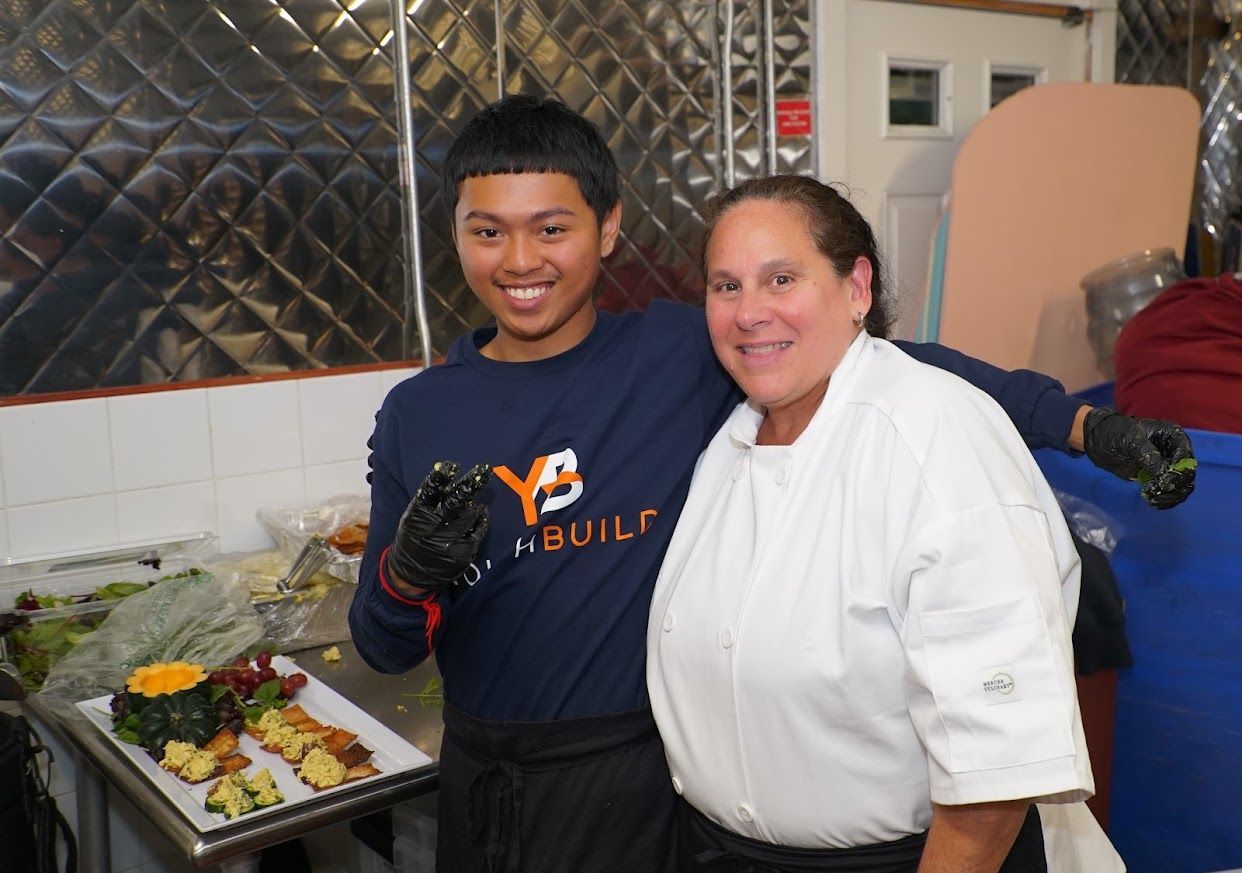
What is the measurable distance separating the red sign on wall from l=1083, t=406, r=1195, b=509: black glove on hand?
2299mm

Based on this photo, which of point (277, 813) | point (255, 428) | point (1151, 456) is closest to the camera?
point (1151, 456)

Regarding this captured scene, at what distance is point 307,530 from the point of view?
2.68 metres

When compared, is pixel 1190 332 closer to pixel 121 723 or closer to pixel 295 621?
pixel 295 621

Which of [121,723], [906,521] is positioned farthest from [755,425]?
[121,723]

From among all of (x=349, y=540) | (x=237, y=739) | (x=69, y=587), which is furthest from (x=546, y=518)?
(x=69, y=587)

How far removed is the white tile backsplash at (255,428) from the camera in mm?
2734

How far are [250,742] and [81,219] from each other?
4.45 feet

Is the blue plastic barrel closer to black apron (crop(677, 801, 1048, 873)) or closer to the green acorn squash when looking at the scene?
black apron (crop(677, 801, 1048, 873))

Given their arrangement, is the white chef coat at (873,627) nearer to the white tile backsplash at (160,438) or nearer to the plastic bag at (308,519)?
the plastic bag at (308,519)

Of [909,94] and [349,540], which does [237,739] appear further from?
[909,94]

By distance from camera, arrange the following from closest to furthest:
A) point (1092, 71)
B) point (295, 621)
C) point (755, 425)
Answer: point (755, 425)
point (295, 621)
point (1092, 71)

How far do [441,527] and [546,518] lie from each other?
18 centimetres

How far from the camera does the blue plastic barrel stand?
2250 millimetres

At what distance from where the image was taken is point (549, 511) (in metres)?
1.50
